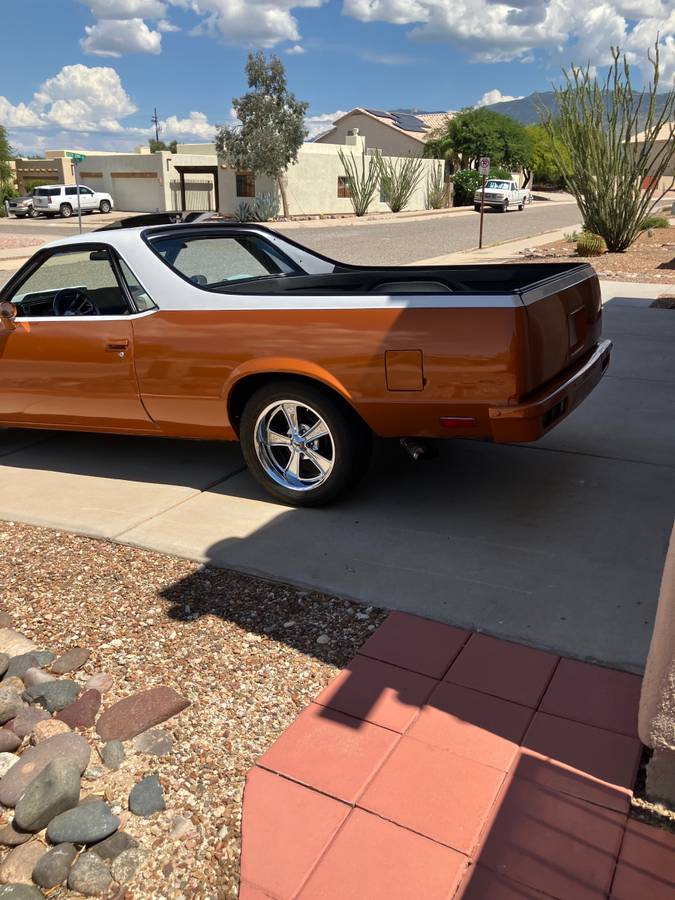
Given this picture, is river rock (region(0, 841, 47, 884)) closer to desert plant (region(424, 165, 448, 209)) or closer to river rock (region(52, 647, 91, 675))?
river rock (region(52, 647, 91, 675))

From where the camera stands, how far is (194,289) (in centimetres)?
496

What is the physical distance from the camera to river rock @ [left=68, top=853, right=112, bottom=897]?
239cm

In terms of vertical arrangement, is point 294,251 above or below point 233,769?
above

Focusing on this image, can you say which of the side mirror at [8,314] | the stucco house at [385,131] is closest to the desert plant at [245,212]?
the stucco house at [385,131]

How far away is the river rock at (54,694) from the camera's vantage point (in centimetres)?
323

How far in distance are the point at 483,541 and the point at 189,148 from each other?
62433 millimetres

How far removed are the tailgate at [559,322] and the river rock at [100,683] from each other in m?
2.33

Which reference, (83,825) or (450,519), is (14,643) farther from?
(450,519)

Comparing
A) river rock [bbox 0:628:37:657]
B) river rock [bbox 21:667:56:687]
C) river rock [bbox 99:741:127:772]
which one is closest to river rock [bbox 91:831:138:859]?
river rock [bbox 99:741:127:772]

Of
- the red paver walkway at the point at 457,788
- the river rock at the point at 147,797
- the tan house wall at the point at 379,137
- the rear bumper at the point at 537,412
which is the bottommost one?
the river rock at the point at 147,797

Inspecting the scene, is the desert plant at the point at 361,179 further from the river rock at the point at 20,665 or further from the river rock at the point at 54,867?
the river rock at the point at 54,867

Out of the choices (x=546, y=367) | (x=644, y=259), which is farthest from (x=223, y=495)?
(x=644, y=259)

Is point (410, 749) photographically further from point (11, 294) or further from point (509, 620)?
point (11, 294)

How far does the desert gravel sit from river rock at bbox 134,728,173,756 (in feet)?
0.07
